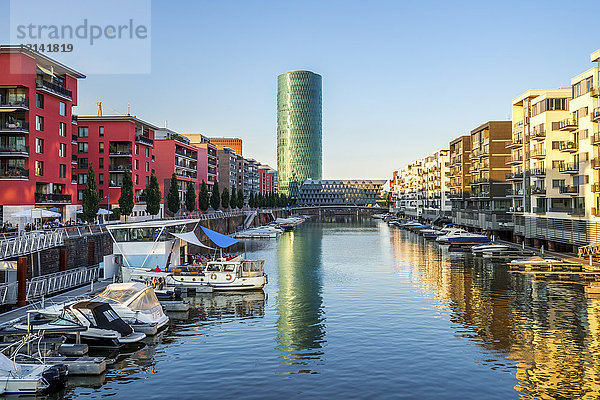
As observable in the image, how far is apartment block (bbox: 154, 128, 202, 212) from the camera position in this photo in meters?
140

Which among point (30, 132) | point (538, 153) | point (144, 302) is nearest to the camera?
point (144, 302)

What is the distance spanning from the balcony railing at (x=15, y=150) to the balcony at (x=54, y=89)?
9229mm

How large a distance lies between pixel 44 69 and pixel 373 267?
2276 inches

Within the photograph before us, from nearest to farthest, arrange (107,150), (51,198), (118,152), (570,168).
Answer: (570,168), (51,198), (107,150), (118,152)

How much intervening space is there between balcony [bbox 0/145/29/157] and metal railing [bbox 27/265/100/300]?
2377cm

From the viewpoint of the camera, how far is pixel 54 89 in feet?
258

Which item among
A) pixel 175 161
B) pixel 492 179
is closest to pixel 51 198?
pixel 175 161

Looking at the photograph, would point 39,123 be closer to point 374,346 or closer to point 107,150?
point 107,150

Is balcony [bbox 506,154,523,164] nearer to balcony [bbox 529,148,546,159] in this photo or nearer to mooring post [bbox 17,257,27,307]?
balcony [bbox 529,148,546,159]

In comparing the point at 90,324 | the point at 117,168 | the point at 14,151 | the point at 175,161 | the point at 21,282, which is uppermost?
the point at 175,161

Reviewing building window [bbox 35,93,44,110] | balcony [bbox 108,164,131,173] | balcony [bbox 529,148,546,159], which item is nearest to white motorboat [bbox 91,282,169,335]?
building window [bbox 35,93,44,110]

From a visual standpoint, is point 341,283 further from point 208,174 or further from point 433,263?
point 208,174

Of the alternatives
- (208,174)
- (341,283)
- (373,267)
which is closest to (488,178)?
(373,267)

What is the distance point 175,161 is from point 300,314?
104 m
